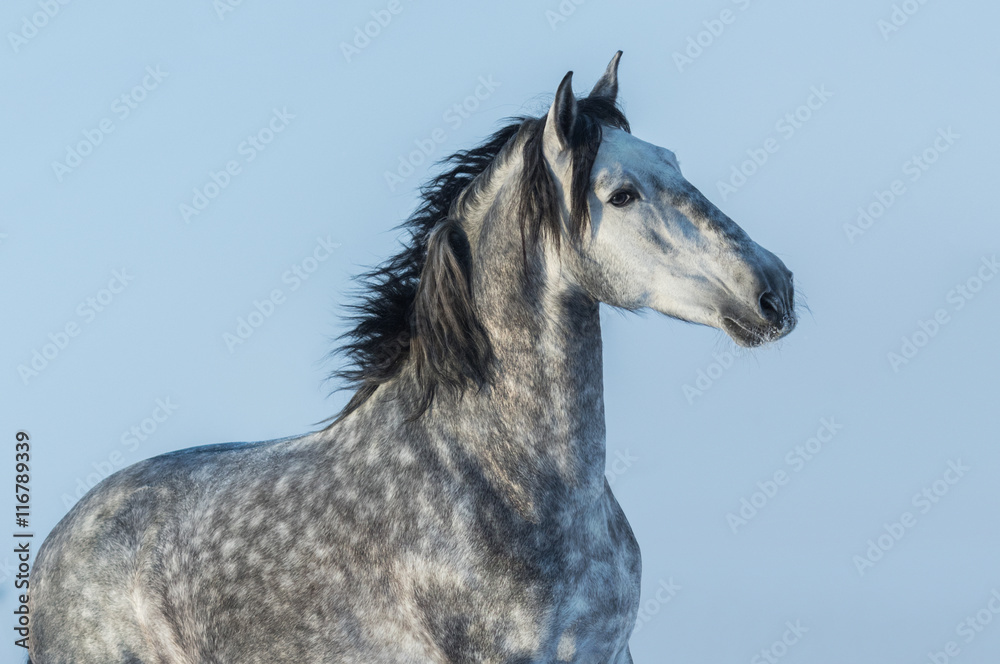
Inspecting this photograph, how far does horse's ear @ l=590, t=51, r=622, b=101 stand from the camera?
3.82 m

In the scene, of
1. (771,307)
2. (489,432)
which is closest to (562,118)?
(771,307)

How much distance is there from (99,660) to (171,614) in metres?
0.47

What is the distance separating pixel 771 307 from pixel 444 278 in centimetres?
111

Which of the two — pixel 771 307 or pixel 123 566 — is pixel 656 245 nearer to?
pixel 771 307

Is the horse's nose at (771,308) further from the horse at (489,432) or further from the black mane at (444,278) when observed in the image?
the black mane at (444,278)

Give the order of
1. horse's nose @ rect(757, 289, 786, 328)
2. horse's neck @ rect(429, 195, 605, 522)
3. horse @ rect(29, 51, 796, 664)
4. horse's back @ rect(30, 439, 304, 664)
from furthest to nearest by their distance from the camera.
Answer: horse's back @ rect(30, 439, 304, 664) → horse's neck @ rect(429, 195, 605, 522) → horse @ rect(29, 51, 796, 664) → horse's nose @ rect(757, 289, 786, 328)

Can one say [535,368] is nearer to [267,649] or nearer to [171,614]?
[267,649]

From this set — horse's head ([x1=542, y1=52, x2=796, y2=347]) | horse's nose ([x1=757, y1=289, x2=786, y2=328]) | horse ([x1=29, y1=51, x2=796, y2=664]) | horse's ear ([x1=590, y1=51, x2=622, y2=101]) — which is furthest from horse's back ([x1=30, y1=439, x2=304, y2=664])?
horse's nose ([x1=757, y1=289, x2=786, y2=328])

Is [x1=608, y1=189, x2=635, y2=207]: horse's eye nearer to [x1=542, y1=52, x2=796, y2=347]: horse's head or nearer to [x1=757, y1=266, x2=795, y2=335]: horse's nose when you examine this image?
[x1=542, y1=52, x2=796, y2=347]: horse's head

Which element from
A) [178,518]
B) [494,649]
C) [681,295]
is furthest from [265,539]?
[681,295]

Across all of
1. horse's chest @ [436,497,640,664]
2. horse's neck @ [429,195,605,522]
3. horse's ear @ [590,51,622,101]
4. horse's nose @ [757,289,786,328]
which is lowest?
horse's chest @ [436,497,640,664]

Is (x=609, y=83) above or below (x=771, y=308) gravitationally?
above

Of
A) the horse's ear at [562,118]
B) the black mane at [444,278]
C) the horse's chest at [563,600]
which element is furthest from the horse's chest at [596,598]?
the horse's ear at [562,118]

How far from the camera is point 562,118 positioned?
126 inches
